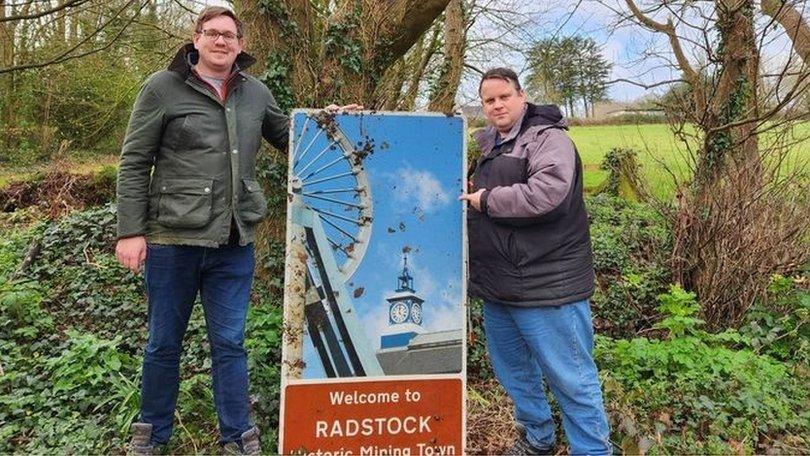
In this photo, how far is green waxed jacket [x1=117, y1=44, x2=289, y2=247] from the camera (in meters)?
2.63

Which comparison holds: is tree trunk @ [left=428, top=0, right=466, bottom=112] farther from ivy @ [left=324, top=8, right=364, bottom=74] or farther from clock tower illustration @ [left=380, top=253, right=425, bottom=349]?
clock tower illustration @ [left=380, top=253, right=425, bottom=349]

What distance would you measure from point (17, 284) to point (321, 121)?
378cm

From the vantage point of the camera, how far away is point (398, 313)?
2984 millimetres

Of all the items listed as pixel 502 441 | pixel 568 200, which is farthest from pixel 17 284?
pixel 568 200

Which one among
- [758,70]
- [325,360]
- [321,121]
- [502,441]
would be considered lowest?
[502,441]

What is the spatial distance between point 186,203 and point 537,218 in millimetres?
1621

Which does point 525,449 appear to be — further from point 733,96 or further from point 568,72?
point 568,72

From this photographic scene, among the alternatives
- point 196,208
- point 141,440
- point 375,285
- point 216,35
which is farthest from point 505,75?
point 141,440

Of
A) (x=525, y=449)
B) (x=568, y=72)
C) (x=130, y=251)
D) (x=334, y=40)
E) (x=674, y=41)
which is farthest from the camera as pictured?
(x=568, y=72)

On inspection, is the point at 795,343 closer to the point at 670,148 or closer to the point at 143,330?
the point at 670,148

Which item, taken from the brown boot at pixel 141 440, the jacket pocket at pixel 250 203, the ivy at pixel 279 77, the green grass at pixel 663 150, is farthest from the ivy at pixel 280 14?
the brown boot at pixel 141 440

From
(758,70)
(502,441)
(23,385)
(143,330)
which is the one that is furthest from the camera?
(758,70)

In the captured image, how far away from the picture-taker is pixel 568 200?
105 inches

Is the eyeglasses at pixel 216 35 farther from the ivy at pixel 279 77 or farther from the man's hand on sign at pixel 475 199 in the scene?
the ivy at pixel 279 77
